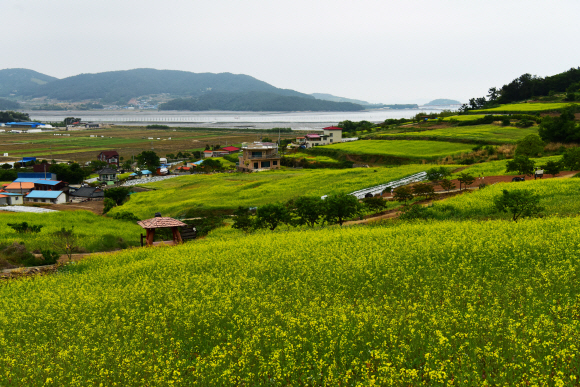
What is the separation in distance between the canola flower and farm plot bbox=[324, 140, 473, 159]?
43.3 meters

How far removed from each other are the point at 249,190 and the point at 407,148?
28313 mm

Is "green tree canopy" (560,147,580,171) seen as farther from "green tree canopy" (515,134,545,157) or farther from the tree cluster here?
the tree cluster

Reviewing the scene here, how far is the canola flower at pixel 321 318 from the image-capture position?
7.21 meters

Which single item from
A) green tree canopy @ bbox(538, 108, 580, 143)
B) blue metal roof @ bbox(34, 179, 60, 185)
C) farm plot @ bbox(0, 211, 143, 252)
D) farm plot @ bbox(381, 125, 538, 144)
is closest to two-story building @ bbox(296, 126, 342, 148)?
farm plot @ bbox(381, 125, 538, 144)

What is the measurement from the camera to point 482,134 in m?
63.9

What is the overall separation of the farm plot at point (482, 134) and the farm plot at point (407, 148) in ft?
8.83

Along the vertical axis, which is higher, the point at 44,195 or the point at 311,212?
the point at 311,212

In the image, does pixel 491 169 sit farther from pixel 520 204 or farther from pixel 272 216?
pixel 272 216

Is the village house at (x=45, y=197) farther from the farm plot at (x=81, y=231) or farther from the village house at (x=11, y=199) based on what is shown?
the farm plot at (x=81, y=231)

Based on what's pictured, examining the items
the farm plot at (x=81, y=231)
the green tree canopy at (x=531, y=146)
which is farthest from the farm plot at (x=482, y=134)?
the farm plot at (x=81, y=231)

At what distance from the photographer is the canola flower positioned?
7211mm

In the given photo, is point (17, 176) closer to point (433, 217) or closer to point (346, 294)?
point (433, 217)

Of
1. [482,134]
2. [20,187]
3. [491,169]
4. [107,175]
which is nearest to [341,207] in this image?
[491,169]

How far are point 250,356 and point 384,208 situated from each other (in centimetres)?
2237
